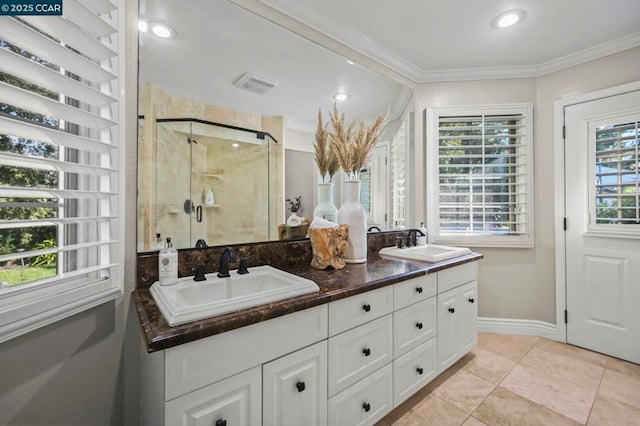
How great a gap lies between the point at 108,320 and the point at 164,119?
3.04 feet

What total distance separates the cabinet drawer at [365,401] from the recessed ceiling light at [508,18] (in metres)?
2.31

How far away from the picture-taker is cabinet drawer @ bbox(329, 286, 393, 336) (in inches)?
46.6

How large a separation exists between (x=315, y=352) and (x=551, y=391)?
173 centimetres

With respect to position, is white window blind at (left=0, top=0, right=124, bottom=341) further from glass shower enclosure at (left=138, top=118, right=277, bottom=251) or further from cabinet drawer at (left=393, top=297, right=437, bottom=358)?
cabinet drawer at (left=393, top=297, right=437, bottom=358)

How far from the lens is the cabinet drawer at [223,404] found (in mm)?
816

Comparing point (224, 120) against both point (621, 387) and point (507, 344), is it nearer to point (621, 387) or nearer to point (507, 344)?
point (507, 344)

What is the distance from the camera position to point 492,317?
256 cm

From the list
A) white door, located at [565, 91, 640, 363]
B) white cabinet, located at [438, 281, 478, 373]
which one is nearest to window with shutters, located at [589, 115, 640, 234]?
white door, located at [565, 91, 640, 363]

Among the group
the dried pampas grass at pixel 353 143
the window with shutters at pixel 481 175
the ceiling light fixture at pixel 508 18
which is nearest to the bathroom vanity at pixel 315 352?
the dried pampas grass at pixel 353 143

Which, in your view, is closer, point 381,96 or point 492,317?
point 381,96

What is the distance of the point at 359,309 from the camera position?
1275 mm

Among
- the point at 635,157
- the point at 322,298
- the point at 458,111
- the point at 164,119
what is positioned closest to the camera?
the point at 322,298

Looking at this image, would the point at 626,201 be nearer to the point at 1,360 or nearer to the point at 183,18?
the point at 183,18

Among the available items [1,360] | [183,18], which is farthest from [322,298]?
[183,18]
